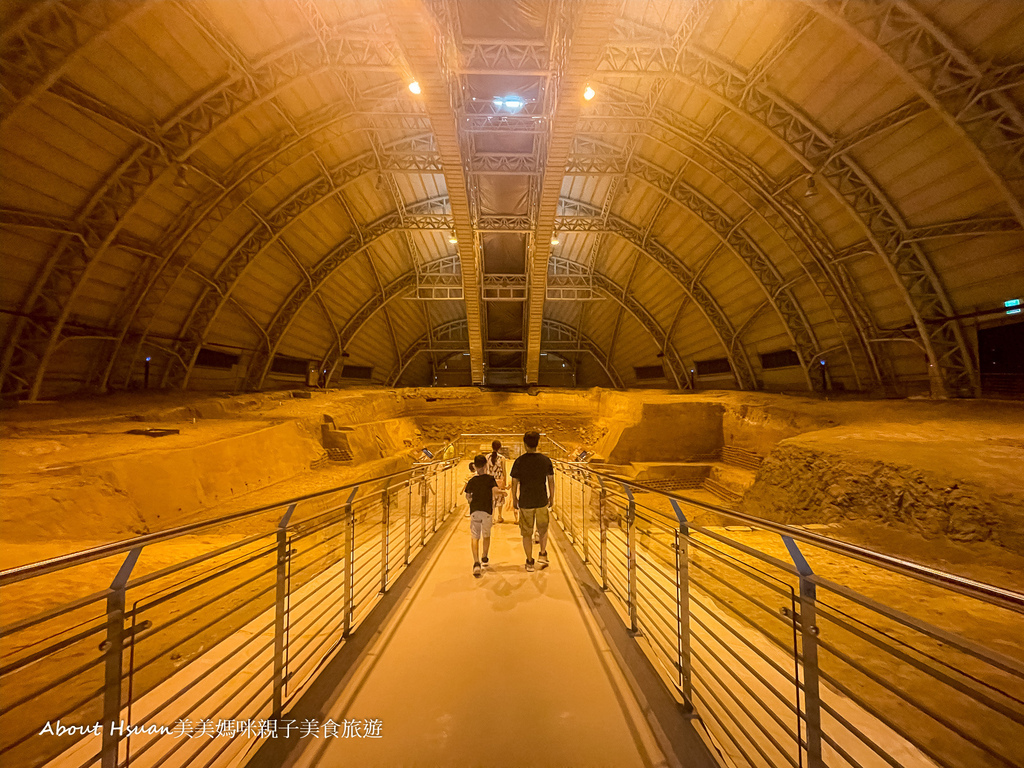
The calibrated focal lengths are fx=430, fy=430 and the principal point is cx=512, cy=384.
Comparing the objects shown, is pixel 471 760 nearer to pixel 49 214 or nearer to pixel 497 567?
pixel 497 567

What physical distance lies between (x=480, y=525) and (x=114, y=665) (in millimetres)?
3747

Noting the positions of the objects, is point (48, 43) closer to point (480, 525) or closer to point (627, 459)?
point (480, 525)

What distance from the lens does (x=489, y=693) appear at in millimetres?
3158

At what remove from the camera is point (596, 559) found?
19.9 ft

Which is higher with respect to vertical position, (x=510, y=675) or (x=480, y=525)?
(x=480, y=525)

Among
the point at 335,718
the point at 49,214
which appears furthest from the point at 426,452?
the point at 49,214

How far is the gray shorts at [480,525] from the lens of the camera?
5.46 meters

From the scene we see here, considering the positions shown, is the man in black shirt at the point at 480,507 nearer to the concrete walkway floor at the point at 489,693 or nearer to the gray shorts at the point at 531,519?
the gray shorts at the point at 531,519

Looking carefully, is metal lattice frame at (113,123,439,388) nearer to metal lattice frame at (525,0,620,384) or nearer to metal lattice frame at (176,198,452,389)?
metal lattice frame at (176,198,452,389)

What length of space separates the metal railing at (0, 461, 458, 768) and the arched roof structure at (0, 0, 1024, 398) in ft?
39.8

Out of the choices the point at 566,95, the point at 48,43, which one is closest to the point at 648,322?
the point at 566,95

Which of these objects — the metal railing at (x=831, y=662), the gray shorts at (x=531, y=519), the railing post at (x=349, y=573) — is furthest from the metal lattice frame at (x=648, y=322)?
the railing post at (x=349, y=573)

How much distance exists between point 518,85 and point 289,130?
831 centimetres

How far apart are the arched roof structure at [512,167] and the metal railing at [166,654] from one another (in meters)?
12.1
